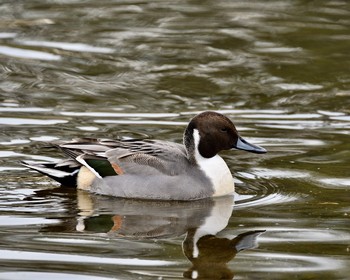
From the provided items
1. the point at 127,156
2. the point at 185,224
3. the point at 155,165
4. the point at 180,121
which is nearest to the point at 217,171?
the point at 155,165

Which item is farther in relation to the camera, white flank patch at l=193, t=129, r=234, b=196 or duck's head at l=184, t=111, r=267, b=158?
duck's head at l=184, t=111, r=267, b=158

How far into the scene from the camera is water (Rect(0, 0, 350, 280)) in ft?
23.2

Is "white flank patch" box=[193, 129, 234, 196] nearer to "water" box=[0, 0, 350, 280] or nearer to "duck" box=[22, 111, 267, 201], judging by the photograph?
"duck" box=[22, 111, 267, 201]

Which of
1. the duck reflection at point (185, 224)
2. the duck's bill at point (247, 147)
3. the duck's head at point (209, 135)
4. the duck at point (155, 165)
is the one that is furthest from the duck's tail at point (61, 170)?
the duck's bill at point (247, 147)

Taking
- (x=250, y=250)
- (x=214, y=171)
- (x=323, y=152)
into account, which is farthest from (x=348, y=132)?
(x=250, y=250)

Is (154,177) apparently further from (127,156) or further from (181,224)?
(181,224)

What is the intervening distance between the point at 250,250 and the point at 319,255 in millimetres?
440

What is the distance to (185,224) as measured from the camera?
8016 millimetres

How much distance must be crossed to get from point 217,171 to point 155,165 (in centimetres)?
50

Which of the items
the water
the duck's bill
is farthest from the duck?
the water

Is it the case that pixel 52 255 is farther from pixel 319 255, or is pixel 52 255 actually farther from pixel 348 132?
pixel 348 132

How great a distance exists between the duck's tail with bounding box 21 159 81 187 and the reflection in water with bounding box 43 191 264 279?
0.18 meters

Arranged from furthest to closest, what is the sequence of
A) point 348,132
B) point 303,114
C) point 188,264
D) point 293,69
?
point 293,69 → point 303,114 → point 348,132 → point 188,264

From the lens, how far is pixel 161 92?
12320 millimetres
